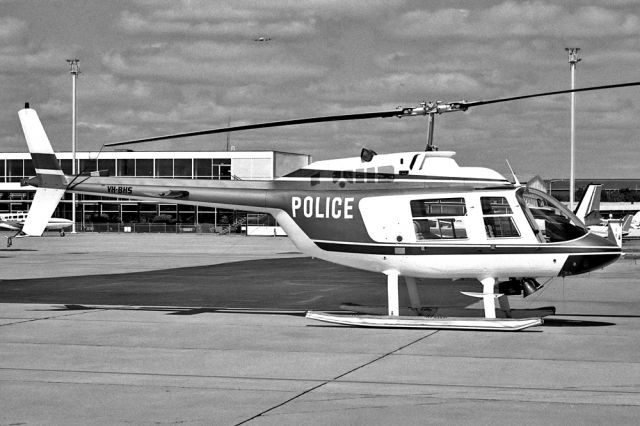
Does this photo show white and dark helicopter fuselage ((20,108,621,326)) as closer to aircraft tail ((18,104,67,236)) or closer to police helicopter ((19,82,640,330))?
police helicopter ((19,82,640,330))

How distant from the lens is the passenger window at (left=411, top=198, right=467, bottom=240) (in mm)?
17000

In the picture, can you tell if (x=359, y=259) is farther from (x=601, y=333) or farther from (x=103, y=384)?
(x=103, y=384)

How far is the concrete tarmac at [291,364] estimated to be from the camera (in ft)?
31.4

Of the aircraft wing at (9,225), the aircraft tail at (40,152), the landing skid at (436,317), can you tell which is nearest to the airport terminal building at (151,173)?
the aircraft wing at (9,225)

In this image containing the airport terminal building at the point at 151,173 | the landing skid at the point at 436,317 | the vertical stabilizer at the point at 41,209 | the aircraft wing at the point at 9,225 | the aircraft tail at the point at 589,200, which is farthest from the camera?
the airport terminal building at the point at 151,173

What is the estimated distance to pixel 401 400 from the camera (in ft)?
33.3

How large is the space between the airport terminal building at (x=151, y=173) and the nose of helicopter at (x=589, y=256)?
7678cm

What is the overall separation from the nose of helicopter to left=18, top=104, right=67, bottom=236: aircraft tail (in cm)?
1076

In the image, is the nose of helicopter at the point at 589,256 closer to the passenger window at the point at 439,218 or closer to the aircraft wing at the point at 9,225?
the passenger window at the point at 439,218

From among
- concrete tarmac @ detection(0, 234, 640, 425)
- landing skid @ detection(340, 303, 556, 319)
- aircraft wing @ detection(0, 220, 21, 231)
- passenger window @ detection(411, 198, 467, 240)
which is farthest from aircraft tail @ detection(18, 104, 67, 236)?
aircraft wing @ detection(0, 220, 21, 231)

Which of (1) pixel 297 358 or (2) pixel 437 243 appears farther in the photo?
(2) pixel 437 243

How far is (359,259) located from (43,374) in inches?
294

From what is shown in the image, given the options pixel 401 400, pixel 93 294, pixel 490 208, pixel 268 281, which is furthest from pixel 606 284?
pixel 401 400

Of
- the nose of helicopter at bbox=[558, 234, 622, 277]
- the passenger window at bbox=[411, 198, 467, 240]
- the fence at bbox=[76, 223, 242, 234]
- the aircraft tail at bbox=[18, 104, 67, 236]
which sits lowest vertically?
the fence at bbox=[76, 223, 242, 234]
